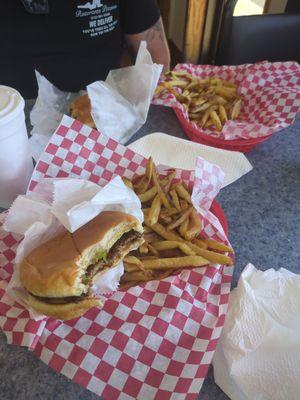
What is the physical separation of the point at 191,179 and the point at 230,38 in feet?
3.90

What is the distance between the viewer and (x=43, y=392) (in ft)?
2.33

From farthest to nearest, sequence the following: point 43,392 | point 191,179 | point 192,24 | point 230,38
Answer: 1. point 192,24
2. point 230,38
3. point 191,179
4. point 43,392

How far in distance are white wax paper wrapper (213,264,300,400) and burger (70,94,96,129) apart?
770mm

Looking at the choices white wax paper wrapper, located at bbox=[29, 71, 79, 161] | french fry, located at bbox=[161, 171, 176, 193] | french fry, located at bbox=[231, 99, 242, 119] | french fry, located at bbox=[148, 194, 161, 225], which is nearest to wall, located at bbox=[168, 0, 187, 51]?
french fry, located at bbox=[231, 99, 242, 119]

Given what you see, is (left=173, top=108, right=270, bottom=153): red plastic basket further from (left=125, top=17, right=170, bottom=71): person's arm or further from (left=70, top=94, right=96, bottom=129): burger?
(left=125, top=17, right=170, bottom=71): person's arm

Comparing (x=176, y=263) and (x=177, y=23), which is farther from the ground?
(x=176, y=263)

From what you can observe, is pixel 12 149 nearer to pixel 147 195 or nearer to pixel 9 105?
pixel 9 105

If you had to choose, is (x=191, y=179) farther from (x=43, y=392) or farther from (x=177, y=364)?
A: (x=43, y=392)

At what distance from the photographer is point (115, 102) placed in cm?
132

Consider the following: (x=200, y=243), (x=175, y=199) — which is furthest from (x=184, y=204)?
(x=200, y=243)

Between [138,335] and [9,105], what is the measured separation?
24.0 inches

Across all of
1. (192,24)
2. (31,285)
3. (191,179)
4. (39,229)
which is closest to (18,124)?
(39,229)

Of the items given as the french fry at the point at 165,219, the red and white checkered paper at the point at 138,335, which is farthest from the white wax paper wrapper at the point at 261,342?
the french fry at the point at 165,219

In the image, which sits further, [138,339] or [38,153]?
[38,153]
